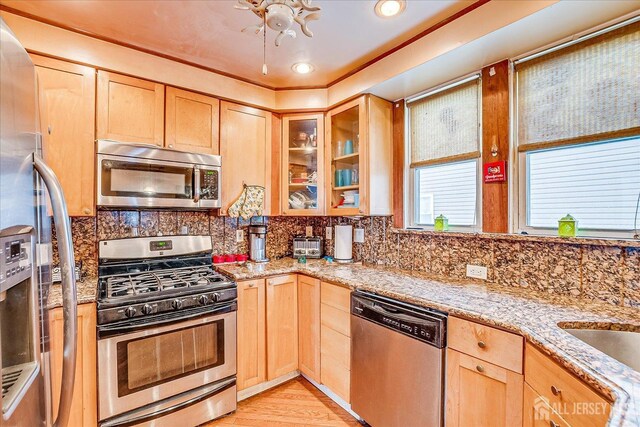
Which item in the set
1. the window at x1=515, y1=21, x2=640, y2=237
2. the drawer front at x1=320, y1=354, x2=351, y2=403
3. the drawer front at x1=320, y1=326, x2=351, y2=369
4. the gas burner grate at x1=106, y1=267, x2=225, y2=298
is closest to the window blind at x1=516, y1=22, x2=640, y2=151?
the window at x1=515, y1=21, x2=640, y2=237

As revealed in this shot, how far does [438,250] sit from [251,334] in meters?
1.49

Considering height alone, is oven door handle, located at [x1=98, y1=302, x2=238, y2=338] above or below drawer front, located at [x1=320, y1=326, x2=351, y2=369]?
above

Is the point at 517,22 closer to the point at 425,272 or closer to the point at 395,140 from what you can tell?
the point at 395,140

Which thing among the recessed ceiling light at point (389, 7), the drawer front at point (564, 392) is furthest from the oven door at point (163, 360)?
the recessed ceiling light at point (389, 7)

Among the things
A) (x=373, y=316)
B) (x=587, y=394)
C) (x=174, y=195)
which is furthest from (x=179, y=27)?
(x=587, y=394)

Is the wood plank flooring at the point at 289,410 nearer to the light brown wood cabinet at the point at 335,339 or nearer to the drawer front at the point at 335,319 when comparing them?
the light brown wood cabinet at the point at 335,339

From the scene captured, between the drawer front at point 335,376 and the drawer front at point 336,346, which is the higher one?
the drawer front at point 336,346

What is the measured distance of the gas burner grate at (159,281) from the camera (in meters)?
1.75

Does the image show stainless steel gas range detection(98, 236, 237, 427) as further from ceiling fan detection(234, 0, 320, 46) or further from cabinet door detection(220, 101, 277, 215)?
ceiling fan detection(234, 0, 320, 46)

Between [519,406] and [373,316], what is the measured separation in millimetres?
765

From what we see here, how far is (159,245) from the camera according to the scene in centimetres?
223

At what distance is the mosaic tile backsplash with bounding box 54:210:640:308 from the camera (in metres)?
1.42

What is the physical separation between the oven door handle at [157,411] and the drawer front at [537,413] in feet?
5.59

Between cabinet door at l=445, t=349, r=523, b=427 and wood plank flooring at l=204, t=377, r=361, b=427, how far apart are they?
841 millimetres
